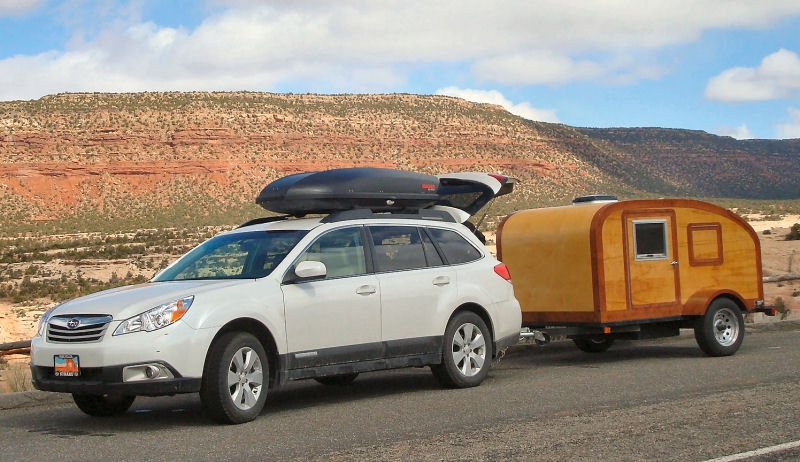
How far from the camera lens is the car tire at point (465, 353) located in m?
10.6

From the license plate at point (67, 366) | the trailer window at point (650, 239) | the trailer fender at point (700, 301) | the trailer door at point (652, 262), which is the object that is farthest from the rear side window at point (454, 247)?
the license plate at point (67, 366)

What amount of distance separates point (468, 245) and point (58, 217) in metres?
76.1

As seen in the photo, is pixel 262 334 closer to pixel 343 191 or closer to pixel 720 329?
pixel 343 191

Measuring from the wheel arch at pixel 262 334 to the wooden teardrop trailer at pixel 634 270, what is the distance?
382 cm

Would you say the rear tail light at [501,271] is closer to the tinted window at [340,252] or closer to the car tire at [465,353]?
the car tire at [465,353]

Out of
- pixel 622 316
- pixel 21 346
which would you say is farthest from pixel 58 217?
pixel 622 316

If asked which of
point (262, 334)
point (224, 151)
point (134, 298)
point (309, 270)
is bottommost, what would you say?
point (262, 334)

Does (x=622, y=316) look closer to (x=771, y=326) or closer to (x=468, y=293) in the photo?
(x=468, y=293)

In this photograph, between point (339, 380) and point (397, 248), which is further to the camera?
point (339, 380)

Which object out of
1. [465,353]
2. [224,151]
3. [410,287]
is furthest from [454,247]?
[224,151]

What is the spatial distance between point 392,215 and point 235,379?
270 centimetres

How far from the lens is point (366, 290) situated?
9.96 m

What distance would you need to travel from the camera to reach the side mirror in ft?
30.3

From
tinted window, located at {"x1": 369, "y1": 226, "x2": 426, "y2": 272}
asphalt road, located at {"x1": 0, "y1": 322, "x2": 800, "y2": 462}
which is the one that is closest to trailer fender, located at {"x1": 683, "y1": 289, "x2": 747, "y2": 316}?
asphalt road, located at {"x1": 0, "y1": 322, "x2": 800, "y2": 462}
